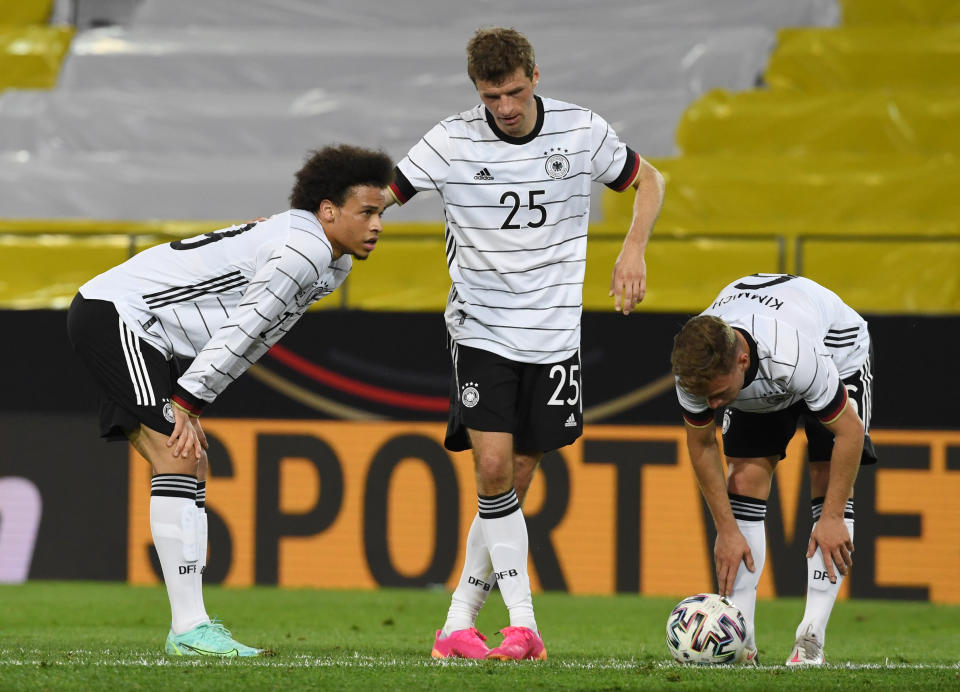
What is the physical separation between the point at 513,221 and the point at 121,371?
62.1 inches

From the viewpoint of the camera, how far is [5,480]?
975 centimetres

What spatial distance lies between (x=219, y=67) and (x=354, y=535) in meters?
6.92

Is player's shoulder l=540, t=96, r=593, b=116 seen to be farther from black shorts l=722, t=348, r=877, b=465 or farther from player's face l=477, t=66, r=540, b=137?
black shorts l=722, t=348, r=877, b=465

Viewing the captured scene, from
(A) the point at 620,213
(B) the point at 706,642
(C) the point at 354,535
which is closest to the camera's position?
(B) the point at 706,642

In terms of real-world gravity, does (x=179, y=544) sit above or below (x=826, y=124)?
below

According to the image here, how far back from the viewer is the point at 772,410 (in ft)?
18.2

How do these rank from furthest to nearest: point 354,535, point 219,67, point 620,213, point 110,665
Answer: point 219,67, point 620,213, point 354,535, point 110,665

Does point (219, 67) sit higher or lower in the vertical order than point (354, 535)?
higher

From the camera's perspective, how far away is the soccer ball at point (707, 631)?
203 inches

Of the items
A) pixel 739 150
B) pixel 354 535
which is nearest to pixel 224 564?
pixel 354 535

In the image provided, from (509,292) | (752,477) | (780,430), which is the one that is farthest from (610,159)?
(752,477)

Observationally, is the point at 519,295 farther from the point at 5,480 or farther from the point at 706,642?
the point at 5,480

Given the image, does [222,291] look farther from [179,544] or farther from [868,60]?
[868,60]

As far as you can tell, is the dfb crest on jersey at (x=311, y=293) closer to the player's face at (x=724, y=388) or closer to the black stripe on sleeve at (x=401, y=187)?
the black stripe on sleeve at (x=401, y=187)
